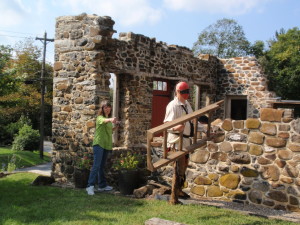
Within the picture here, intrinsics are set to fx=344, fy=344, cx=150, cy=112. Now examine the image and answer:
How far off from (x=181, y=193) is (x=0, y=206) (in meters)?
3.22

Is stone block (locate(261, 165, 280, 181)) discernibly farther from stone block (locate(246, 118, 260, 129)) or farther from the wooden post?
the wooden post

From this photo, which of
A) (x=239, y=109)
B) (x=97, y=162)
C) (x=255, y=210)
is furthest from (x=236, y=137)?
(x=239, y=109)

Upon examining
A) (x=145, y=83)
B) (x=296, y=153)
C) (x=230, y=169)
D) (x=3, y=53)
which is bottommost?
(x=230, y=169)

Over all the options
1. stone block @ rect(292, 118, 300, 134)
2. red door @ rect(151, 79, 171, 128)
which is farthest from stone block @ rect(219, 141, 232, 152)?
red door @ rect(151, 79, 171, 128)

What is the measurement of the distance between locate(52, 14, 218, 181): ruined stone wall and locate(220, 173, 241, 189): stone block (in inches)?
132

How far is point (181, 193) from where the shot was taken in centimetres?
634

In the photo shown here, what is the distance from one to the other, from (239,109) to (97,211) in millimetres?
11798

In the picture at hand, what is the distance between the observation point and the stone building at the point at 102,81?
337 inches

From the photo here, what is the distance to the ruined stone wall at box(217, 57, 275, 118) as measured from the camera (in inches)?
552

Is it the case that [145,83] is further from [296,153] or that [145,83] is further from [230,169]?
[296,153]

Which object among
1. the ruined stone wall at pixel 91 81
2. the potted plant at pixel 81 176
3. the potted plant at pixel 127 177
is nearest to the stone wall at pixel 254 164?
the potted plant at pixel 127 177

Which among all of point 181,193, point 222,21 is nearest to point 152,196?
point 181,193

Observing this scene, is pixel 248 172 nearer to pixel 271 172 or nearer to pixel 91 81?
pixel 271 172

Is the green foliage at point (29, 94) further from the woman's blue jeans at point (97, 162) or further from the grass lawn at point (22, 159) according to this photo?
the woman's blue jeans at point (97, 162)
